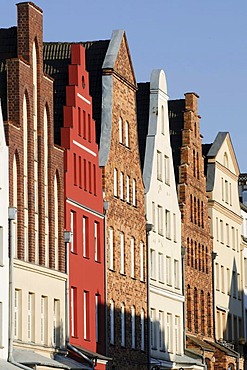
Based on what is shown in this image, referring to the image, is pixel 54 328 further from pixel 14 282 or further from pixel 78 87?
pixel 78 87

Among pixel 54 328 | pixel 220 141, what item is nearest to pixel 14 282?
pixel 54 328

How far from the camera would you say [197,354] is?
88.2 m

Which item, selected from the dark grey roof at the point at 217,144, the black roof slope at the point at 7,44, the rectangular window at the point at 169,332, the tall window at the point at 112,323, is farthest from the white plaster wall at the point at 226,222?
the black roof slope at the point at 7,44

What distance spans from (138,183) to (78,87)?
33.1 feet

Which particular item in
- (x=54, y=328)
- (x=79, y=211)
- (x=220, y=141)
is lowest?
(x=54, y=328)

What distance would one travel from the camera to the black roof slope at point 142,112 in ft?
274

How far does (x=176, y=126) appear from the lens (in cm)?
9250

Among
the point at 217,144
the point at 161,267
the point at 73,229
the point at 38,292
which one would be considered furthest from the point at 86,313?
the point at 217,144

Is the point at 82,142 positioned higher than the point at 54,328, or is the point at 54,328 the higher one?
the point at 82,142

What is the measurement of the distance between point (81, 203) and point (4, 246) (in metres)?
10.1

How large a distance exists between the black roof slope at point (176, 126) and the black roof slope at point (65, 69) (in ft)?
49.7

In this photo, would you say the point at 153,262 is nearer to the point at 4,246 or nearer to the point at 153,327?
the point at 153,327

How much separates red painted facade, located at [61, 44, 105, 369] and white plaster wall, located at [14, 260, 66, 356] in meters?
2.01

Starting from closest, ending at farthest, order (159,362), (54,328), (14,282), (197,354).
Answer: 1. (14,282)
2. (54,328)
3. (159,362)
4. (197,354)
